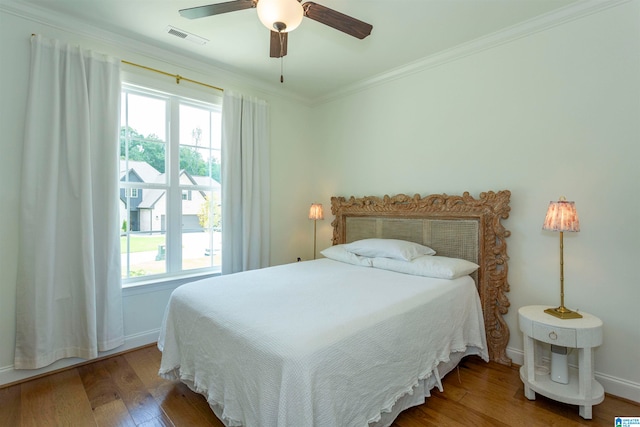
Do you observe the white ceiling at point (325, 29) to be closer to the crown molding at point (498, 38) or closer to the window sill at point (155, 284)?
the crown molding at point (498, 38)

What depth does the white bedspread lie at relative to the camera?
3.95ft

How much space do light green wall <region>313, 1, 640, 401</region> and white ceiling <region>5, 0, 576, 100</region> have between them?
0.30m

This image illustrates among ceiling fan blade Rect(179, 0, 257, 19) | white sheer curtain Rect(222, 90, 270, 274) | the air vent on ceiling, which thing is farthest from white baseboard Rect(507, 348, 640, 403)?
the air vent on ceiling

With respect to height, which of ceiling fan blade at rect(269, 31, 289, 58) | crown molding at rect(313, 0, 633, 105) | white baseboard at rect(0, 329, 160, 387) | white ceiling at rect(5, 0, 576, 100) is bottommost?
white baseboard at rect(0, 329, 160, 387)

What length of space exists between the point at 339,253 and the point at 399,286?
104 cm

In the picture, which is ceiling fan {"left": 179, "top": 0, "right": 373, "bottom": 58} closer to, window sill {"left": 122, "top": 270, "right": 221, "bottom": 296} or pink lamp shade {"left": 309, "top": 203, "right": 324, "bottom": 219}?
pink lamp shade {"left": 309, "top": 203, "right": 324, "bottom": 219}

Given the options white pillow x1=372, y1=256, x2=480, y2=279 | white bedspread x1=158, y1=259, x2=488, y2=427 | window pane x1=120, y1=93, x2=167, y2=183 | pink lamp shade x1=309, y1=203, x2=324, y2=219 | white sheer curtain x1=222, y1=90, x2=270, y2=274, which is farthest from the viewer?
pink lamp shade x1=309, y1=203, x2=324, y2=219

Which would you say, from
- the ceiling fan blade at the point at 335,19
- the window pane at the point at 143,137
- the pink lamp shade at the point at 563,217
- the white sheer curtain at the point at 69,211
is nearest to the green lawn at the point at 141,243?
the white sheer curtain at the point at 69,211

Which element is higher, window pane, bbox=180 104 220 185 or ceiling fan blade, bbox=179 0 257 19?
ceiling fan blade, bbox=179 0 257 19

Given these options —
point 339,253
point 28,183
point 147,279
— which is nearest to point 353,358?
point 339,253

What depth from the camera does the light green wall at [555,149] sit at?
2.02 metres

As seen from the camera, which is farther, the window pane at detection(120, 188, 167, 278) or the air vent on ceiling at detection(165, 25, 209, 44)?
the window pane at detection(120, 188, 167, 278)

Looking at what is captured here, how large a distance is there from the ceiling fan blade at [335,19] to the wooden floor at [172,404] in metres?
2.43

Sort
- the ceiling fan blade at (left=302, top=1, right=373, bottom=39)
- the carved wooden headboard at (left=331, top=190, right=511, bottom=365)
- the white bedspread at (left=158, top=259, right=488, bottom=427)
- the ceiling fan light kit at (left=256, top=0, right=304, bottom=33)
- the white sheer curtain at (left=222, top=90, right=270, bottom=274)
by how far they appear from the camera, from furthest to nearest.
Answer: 1. the white sheer curtain at (left=222, top=90, right=270, bottom=274)
2. the carved wooden headboard at (left=331, top=190, right=511, bottom=365)
3. the ceiling fan blade at (left=302, top=1, right=373, bottom=39)
4. the ceiling fan light kit at (left=256, top=0, right=304, bottom=33)
5. the white bedspread at (left=158, top=259, right=488, bottom=427)
